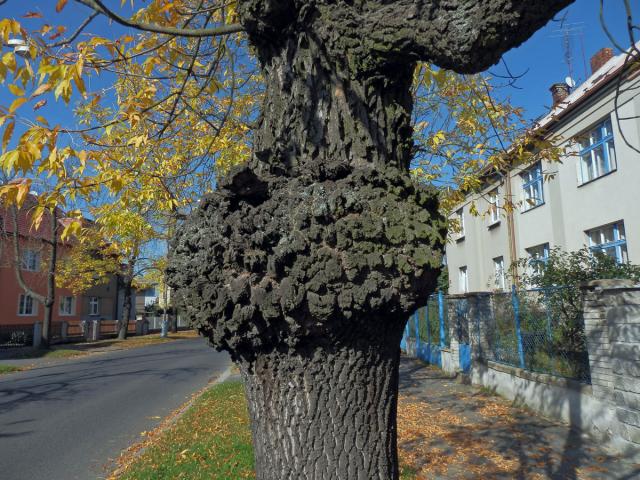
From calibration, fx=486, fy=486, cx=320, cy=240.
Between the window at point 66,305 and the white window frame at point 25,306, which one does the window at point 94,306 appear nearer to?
the window at point 66,305

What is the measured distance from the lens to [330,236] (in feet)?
5.70

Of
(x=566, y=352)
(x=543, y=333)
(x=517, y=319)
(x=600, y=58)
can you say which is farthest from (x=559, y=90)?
(x=566, y=352)

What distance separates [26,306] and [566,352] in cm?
3118

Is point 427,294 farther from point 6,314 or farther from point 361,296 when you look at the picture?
point 6,314

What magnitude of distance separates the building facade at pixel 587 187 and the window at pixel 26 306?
27.0 meters

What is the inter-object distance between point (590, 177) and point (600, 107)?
1978mm

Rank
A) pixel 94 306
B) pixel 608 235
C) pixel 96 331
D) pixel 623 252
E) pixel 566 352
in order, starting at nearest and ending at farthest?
pixel 566 352 < pixel 623 252 < pixel 608 235 < pixel 96 331 < pixel 94 306

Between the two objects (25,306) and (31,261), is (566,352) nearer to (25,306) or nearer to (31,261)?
(25,306)

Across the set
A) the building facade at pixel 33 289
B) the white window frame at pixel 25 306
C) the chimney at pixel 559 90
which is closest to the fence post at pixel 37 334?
the building facade at pixel 33 289

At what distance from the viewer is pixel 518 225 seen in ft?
56.3

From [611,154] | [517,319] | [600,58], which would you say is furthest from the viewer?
[600,58]

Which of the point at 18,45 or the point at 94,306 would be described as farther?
the point at 94,306

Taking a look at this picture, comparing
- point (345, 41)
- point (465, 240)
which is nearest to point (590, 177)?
point (465, 240)

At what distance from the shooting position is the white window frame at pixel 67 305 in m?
34.7
